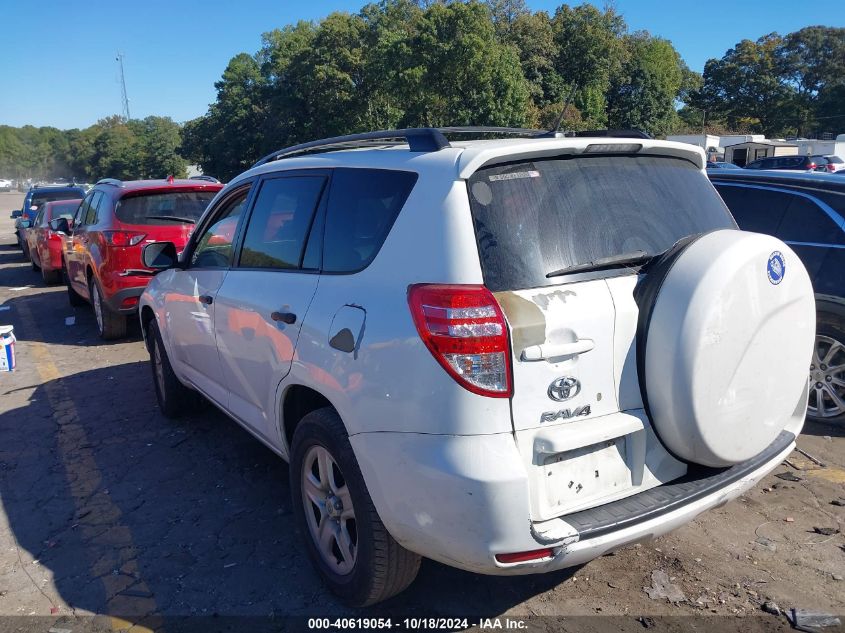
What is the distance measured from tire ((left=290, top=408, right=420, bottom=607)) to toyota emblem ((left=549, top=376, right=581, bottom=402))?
0.83 meters

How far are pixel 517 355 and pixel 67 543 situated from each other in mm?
2834

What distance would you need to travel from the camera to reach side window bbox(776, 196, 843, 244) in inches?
199

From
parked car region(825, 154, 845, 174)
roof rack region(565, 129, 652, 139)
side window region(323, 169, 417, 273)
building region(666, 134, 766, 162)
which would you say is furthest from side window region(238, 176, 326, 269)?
building region(666, 134, 766, 162)

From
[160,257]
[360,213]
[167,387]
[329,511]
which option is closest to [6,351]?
[167,387]

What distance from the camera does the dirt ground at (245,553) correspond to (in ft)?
9.96

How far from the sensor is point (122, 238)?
7887mm

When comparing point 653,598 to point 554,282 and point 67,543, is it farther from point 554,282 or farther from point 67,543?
point 67,543

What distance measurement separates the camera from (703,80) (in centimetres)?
9062

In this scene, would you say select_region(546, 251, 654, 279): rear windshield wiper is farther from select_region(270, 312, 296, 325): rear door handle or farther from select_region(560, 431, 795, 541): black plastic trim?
select_region(270, 312, 296, 325): rear door handle

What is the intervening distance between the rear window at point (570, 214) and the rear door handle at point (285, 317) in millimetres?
1064

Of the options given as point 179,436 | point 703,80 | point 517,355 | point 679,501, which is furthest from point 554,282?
point 703,80

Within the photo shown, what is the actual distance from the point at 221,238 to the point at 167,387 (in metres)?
1.55

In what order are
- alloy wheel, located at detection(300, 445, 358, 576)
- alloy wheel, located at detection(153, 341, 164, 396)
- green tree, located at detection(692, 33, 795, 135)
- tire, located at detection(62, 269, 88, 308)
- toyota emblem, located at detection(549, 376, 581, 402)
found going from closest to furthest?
toyota emblem, located at detection(549, 376, 581, 402), alloy wheel, located at detection(300, 445, 358, 576), alloy wheel, located at detection(153, 341, 164, 396), tire, located at detection(62, 269, 88, 308), green tree, located at detection(692, 33, 795, 135)

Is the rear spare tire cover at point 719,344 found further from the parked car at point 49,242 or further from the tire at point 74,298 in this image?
the parked car at point 49,242
